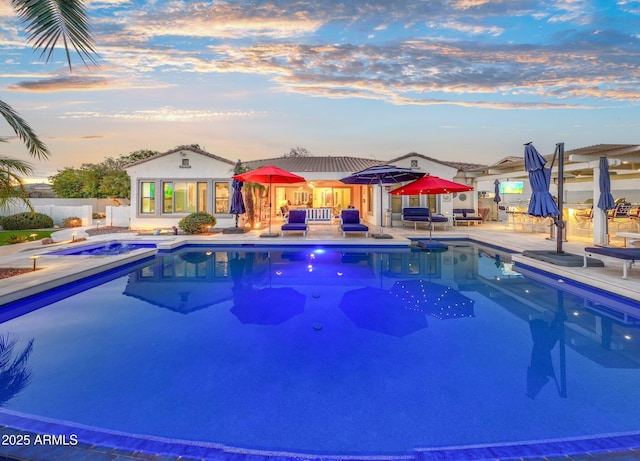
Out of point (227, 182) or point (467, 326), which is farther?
point (227, 182)

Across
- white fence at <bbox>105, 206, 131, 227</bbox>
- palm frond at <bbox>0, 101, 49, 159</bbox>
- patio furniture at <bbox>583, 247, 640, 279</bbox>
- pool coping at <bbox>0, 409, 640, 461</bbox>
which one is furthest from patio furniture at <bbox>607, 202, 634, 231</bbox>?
white fence at <bbox>105, 206, 131, 227</bbox>

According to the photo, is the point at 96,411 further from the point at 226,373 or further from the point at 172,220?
the point at 172,220

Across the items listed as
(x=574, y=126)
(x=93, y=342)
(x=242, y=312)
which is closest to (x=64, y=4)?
(x=93, y=342)

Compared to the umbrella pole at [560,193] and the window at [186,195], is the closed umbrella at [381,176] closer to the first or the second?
the umbrella pole at [560,193]

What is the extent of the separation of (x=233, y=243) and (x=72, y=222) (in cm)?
1096

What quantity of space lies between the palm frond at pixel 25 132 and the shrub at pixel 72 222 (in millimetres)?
12079

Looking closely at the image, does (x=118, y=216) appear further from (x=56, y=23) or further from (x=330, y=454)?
(x=330, y=454)

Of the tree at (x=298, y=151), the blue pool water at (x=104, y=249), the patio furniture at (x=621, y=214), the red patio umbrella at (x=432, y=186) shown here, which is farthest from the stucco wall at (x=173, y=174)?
the tree at (x=298, y=151)

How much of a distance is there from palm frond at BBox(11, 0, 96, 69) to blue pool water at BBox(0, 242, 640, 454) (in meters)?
4.06

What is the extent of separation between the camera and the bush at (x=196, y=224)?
13711 millimetres

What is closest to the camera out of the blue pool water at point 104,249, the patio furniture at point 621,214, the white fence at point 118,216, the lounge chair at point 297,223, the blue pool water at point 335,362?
the blue pool water at point 335,362

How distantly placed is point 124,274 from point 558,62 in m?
17.7

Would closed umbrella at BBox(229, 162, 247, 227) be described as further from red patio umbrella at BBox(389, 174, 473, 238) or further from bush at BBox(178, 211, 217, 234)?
red patio umbrella at BBox(389, 174, 473, 238)

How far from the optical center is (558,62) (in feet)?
42.5
